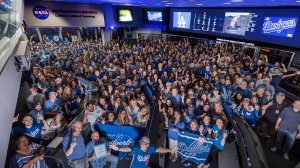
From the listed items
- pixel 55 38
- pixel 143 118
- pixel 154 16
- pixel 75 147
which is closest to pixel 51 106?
pixel 75 147

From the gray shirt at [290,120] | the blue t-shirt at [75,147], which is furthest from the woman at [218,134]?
the blue t-shirt at [75,147]

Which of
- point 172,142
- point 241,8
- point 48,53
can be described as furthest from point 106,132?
point 241,8

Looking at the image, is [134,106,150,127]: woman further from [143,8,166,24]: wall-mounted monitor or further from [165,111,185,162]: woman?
[143,8,166,24]: wall-mounted monitor

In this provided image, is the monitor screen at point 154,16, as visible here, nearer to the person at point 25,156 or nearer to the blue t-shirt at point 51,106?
the blue t-shirt at point 51,106

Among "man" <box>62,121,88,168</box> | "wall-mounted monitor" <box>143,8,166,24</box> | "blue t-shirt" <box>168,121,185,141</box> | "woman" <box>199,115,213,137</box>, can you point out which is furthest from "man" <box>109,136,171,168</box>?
"wall-mounted monitor" <box>143,8,166,24</box>

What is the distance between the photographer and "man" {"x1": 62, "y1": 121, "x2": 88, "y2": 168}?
2943 millimetres

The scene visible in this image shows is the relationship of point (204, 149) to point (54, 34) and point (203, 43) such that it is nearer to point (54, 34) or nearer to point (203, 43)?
point (203, 43)

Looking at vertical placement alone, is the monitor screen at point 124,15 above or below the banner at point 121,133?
above

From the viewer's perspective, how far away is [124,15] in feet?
46.3

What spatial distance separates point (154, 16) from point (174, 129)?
12408 mm

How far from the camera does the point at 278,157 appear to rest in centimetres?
378

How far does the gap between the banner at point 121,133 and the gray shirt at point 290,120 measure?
2.79m

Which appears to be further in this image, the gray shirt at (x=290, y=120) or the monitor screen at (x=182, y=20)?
the monitor screen at (x=182, y=20)

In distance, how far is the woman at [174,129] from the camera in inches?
145
